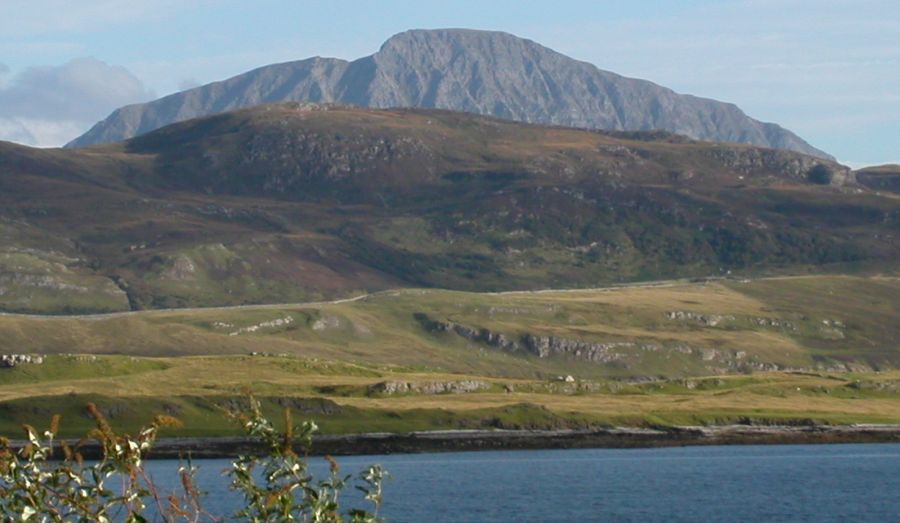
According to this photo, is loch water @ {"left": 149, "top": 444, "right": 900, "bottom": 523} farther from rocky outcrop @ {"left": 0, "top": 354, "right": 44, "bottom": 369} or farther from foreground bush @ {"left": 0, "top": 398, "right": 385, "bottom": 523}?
foreground bush @ {"left": 0, "top": 398, "right": 385, "bottom": 523}

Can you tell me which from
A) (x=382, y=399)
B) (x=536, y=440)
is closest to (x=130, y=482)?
(x=536, y=440)

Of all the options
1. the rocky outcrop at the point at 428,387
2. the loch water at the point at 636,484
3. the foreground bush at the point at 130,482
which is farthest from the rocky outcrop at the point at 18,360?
the foreground bush at the point at 130,482

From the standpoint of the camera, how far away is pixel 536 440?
14988 cm

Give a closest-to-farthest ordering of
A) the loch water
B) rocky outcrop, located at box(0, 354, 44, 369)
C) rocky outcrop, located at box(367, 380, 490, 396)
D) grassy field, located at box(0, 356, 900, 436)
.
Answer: the loch water < grassy field, located at box(0, 356, 900, 436) < rocky outcrop, located at box(367, 380, 490, 396) < rocky outcrop, located at box(0, 354, 44, 369)

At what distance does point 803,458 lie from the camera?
140 metres

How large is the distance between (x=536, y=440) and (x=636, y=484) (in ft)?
111

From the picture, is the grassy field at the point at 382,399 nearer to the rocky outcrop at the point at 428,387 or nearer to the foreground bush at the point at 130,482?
the rocky outcrop at the point at 428,387

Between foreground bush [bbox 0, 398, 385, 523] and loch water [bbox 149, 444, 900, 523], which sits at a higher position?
foreground bush [bbox 0, 398, 385, 523]

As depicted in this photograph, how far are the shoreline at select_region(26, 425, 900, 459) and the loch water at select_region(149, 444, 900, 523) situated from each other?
4.48ft

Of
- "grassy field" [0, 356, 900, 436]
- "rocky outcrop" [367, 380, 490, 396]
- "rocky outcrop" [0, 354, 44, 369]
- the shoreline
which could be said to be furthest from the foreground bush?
"rocky outcrop" [0, 354, 44, 369]

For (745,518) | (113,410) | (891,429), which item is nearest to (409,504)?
(745,518)

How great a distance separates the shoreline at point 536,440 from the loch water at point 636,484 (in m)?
1.37

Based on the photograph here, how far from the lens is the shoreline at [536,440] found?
143 m

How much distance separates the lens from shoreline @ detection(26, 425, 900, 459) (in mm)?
142875
